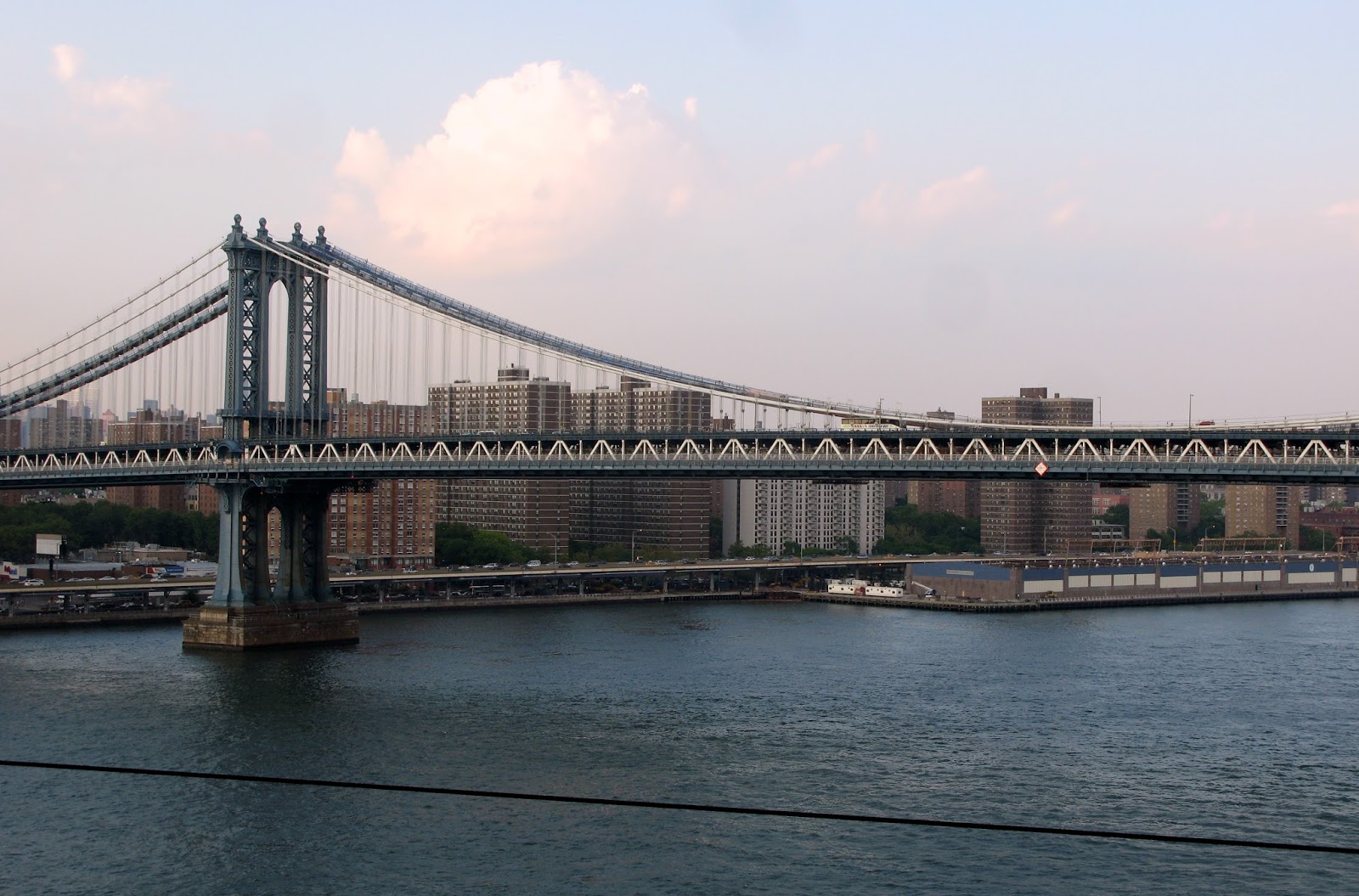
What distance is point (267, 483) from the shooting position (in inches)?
1772

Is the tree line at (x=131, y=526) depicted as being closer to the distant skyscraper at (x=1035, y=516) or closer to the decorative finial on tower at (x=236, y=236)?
the decorative finial on tower at (x=236, y=236)

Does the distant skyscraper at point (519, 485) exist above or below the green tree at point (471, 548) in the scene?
above

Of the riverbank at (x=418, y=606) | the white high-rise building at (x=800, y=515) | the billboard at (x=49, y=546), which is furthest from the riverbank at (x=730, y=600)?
the white high-rise building at (x=800, y=515)

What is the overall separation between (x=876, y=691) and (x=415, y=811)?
15018 mm

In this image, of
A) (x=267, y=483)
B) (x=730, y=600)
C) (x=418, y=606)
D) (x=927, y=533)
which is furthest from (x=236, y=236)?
(x=927, y=533)

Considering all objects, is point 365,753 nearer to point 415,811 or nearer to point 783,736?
point 415,811

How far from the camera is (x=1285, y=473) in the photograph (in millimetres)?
32312

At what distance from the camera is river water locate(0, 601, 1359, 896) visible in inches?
851

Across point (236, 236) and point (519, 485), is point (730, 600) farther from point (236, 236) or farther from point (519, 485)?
point (236, 236)

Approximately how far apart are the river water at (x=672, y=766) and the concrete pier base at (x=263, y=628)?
1.12 meters

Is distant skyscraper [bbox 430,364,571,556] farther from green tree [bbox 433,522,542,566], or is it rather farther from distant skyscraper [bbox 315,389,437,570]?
distant skyscraper [bbox 315,389,437,570]

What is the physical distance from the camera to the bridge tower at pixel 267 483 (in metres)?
44.9

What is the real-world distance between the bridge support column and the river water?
4.55ft

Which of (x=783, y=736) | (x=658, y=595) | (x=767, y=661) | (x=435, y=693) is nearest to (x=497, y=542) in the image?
(x=658, y=595)
